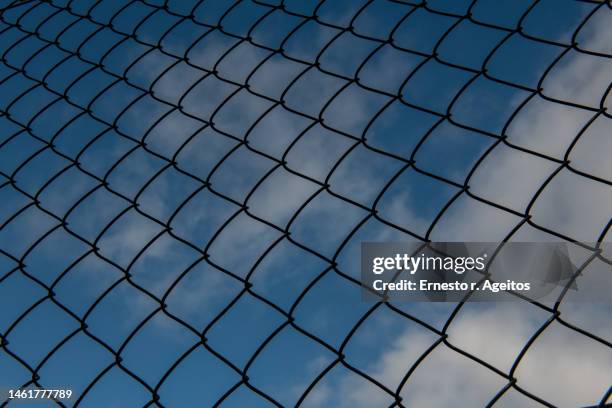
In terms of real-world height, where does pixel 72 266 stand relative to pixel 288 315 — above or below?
below

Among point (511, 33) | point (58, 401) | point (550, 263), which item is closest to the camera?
point (550, 263)

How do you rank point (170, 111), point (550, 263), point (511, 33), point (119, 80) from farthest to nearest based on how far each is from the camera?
point (119, 80) → point (170, 111) → point (511, 33) → point (550, 263)

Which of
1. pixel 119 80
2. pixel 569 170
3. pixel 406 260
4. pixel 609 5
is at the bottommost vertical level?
pixel 119 80

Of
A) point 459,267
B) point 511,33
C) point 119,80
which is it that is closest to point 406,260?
point 459,267

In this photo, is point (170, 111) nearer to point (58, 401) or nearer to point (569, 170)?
point (58, 401)

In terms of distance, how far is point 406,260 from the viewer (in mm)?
1793

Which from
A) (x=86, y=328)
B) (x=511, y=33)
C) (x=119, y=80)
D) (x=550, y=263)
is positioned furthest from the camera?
→ (x=119, y=80)

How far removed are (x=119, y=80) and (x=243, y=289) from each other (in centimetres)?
125

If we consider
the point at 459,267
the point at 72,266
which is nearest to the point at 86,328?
the point at 72,266

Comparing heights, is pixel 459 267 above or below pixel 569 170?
below

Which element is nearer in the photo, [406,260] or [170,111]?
[406,260]

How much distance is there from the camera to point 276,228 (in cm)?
203

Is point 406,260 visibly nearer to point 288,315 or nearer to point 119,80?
point 288,315

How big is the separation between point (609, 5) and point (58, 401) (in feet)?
6.12
